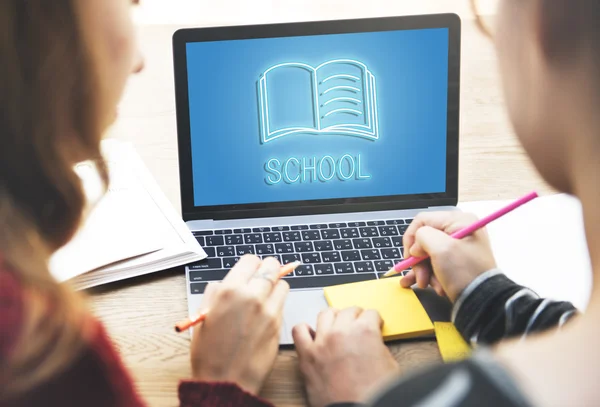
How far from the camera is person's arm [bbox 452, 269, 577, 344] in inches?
28.5

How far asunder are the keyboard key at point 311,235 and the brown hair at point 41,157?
1.22ft

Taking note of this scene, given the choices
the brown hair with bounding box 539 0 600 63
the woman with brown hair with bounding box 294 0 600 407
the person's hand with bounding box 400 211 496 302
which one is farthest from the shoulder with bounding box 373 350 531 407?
the person's hand with bounding box 400 211 496 302

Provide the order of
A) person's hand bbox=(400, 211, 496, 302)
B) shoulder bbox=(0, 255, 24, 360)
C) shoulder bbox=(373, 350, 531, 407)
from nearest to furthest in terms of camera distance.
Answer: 1. shoulder bbox=(373, 350, 531, 407)
2. shoulder bbox=(0, 255, 24, 360)
3. person's hand bbox=(400, 211, 496, 302)

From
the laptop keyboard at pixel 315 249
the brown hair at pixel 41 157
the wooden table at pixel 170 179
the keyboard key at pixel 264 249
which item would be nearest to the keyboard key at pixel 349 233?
the laptop keyboard at pixel 315 249

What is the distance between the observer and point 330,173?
1.00 metres

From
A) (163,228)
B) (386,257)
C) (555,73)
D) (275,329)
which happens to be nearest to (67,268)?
(163,228)

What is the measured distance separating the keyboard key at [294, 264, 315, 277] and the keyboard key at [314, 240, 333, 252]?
43 mm

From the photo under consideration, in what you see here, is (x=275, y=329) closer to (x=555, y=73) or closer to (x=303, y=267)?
(x=303, y=267)

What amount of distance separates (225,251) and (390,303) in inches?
9.5

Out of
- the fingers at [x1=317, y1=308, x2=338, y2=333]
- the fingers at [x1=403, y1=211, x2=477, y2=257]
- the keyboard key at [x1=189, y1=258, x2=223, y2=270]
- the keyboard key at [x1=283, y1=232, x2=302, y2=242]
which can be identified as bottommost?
the fingers at [x1=317, y1=308, x2=338, y2=333]

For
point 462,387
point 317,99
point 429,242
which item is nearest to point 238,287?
point 429,242

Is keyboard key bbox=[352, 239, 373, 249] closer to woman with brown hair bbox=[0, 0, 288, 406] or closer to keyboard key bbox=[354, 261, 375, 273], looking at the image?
keyboard key bbox=[354, 261, 375, 273]

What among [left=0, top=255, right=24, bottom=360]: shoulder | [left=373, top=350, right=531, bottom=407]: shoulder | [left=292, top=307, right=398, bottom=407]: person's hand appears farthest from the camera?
[left=292, top=307, right=398, bottom=407]: person's hand

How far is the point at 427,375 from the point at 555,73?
28cm
